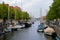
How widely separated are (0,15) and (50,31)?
4381 centimetres

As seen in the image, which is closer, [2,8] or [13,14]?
[2,8]

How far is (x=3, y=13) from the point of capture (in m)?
93.7

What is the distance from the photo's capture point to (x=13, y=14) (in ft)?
356

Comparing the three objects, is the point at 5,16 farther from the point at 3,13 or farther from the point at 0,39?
the point at 0,39

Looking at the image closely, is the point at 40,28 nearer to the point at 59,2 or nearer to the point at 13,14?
the point at 59,2

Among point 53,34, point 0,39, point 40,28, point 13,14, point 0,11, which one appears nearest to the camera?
point 0,39

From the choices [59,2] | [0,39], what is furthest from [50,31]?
[0,39]

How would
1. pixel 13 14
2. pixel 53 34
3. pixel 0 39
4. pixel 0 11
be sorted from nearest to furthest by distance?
pixel 0 39
pixel 53 34
pixel 0 11
pixel 13 14

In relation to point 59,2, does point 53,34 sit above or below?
below

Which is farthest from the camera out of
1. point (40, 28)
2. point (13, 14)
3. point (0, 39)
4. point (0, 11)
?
point (13, 14)

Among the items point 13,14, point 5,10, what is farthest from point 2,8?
point 13,14

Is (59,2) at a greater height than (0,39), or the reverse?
(59,2)

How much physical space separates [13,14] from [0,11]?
17777mm

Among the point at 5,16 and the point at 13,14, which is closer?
the point at 5,16
